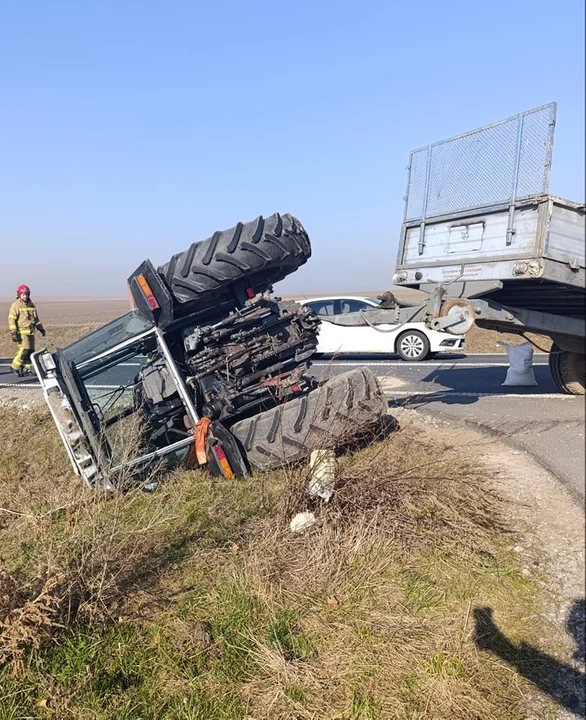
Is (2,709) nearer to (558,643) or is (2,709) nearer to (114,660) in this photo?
(114,660)

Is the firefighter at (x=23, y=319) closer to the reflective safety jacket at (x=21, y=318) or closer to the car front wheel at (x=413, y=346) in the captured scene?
the reflective safety jacket at (x=21, y=318)

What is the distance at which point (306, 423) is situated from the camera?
475cm

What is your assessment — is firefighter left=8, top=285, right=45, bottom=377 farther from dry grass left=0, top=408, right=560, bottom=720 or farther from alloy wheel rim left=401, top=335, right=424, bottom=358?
dry grass left=0, top=408, right=560, bottom=720

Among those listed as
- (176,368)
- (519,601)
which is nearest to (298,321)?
(176,368)

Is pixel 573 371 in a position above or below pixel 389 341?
above

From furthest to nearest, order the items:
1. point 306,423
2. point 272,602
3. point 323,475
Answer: point 306,423, point 323,475, point 272,602

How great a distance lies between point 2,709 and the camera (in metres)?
2.53

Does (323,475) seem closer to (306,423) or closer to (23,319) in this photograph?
(306,423)

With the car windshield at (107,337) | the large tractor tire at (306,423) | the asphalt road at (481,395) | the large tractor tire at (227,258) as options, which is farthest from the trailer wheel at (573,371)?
the car windshield at (107,337)

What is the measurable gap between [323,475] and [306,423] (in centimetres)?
81

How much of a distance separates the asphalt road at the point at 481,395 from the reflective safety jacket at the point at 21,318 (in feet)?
3.75

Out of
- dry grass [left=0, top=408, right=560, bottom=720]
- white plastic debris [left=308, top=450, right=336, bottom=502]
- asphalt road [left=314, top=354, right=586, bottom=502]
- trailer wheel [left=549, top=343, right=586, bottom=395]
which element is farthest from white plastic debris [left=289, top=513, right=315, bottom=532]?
trailer wheel [left=549, top=343, right=586, bottom=395]

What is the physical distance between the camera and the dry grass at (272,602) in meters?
2.54

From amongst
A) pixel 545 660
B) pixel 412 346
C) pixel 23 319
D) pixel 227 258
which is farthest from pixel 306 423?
pixel 23 319
